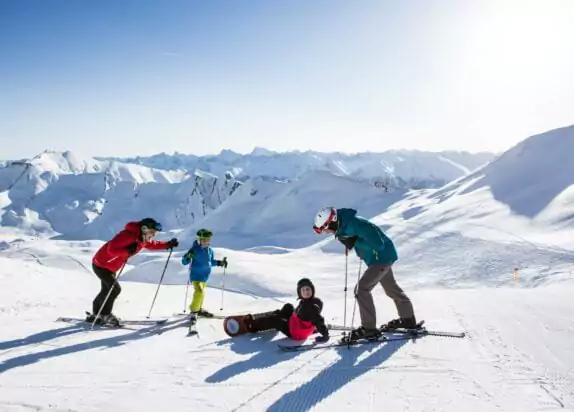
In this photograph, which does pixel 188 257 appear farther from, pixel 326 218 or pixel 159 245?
pixel 326 218

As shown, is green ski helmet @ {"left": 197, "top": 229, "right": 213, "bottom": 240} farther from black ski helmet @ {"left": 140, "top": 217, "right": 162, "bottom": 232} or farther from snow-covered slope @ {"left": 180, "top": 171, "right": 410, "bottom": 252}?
snow-covered slope @ {"left": 180, "top": 171, "right": 410, "bottom": 252}

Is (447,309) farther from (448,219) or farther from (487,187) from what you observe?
(487,187)

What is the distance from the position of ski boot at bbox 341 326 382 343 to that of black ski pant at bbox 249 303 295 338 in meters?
0.90

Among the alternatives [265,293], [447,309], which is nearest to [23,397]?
[447,309]

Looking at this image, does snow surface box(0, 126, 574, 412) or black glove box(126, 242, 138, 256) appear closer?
snow surface box(0, 126, 574, 412)

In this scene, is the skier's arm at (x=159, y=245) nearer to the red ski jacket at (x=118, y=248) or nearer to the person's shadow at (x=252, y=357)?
the red ski jacket at (x=118, y=248)

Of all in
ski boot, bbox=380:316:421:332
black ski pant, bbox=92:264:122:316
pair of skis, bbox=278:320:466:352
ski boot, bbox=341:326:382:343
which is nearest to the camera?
pair of skis, bbox=278:320:466:352

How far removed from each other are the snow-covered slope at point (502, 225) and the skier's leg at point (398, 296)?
7.96 m

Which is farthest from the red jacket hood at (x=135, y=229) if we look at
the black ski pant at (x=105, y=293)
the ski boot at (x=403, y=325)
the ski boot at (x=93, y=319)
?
the ski boot at (x=403, y=325)

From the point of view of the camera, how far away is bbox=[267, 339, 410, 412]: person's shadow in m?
4.05

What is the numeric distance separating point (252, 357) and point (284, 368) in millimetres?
589

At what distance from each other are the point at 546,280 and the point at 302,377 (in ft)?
33.9

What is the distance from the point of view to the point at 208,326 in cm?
687

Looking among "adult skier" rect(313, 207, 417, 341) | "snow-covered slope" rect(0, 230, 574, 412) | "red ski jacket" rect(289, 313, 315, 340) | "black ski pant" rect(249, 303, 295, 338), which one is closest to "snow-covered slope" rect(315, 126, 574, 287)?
"snow-covered slope" rect(0, 230, 574, 412)
